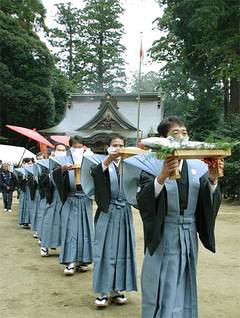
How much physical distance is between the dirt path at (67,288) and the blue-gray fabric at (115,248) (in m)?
0.30

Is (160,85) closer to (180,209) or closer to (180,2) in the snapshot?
(180,2)

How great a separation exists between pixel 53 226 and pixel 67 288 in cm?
217

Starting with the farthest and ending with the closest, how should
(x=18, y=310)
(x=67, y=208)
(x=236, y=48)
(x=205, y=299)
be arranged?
(x=236, y=48) → (x=67, y=208) → (x=205, y=299) → (x=18, y=310)

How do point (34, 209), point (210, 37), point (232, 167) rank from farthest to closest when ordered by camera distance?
point (210, 37), point (232, 167), point (34, 209)

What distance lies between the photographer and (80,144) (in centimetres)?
743

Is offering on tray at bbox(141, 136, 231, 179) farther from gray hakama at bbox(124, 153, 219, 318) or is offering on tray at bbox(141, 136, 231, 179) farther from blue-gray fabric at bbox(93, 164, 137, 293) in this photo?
blue-gray fabric at bbox(93, 164, 137, 293)

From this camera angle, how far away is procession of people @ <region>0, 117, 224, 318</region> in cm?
392

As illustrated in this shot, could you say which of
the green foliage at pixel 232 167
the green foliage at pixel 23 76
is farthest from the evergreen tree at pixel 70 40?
the green foliage at pixel 232 167

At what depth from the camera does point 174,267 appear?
3.99m

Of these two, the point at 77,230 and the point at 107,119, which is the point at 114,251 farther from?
the point at 107,119

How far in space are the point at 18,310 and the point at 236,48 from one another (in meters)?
16.4

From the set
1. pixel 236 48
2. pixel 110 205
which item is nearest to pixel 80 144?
pixel 110 205

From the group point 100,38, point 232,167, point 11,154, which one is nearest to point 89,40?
point 100,38

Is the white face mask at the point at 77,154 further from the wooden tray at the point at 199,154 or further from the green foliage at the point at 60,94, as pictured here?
the green foliage at the point at 60,94
